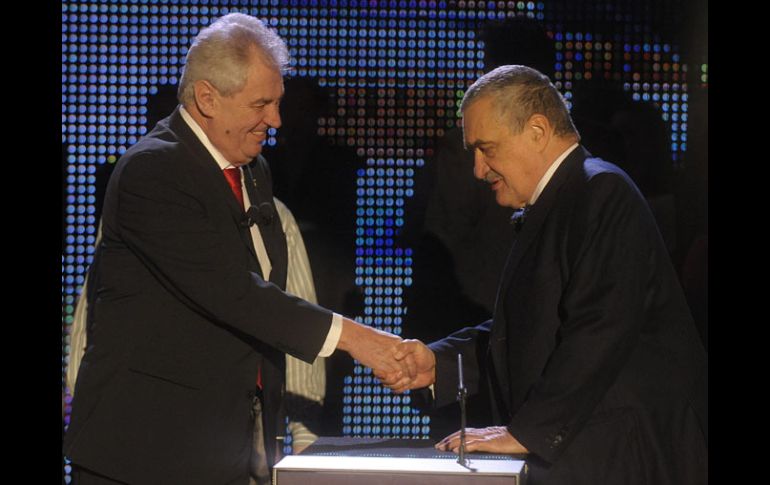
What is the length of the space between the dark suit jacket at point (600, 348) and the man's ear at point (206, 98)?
936 mm

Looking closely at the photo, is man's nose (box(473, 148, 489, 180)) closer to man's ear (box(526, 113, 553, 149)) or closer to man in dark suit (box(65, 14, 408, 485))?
man's ear (box(526, 113, 553, 149))

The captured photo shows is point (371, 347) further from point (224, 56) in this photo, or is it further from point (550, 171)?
point (224, 56)

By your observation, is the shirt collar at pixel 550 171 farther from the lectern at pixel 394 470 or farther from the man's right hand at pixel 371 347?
the lectern at pixel 394 470

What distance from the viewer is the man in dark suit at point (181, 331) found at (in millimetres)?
2463

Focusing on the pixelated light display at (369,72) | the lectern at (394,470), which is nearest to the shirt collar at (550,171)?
the lectern at (394,470)

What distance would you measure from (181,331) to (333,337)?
403 mm

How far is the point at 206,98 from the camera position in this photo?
8.95 ft

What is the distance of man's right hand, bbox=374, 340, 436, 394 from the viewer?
2.90 metres

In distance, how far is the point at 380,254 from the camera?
3.83 metres

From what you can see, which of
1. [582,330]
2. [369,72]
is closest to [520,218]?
[582,330]

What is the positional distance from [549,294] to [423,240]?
1.54 meters

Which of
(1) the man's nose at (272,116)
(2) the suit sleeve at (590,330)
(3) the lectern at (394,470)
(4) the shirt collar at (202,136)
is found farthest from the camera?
A: (1) the man's nose at (272,116)

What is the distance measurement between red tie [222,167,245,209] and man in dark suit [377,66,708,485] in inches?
28.4

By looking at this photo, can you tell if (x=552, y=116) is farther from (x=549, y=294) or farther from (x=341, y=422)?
(x=341, y=422)
